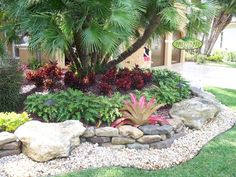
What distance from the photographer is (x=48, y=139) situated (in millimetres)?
4598

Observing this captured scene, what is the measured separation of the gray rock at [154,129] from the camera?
5218 mm

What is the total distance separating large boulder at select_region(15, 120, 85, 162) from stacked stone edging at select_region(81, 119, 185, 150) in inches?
9.8

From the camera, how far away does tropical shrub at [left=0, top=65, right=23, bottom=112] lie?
246 inches

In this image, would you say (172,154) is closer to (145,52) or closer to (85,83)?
(85,83)

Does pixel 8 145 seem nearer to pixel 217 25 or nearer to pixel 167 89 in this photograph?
pixel 167 89

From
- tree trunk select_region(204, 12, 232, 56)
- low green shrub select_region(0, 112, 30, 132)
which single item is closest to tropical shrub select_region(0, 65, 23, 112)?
low green shrub select_region(0, 112, 30, 132)

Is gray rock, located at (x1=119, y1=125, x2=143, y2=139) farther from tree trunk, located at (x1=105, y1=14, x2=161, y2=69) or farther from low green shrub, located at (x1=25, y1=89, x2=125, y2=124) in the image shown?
tree trunk, located at (x1=105, y1=14, x2=161, y2=69)

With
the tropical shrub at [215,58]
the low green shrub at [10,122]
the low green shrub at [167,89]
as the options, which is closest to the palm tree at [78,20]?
the low green shrub at [10,122]

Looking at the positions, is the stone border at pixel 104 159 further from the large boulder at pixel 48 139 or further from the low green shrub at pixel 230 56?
the low green shrub at pixel 230 56

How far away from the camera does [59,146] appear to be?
15.0ft

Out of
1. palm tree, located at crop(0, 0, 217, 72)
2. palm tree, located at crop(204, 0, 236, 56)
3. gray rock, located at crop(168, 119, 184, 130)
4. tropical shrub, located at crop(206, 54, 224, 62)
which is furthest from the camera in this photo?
tropical shrub, located at crop(206, 54, 224, 62)

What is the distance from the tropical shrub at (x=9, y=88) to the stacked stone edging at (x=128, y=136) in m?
2.04

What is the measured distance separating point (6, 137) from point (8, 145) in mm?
146

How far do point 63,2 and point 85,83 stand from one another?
177cm
